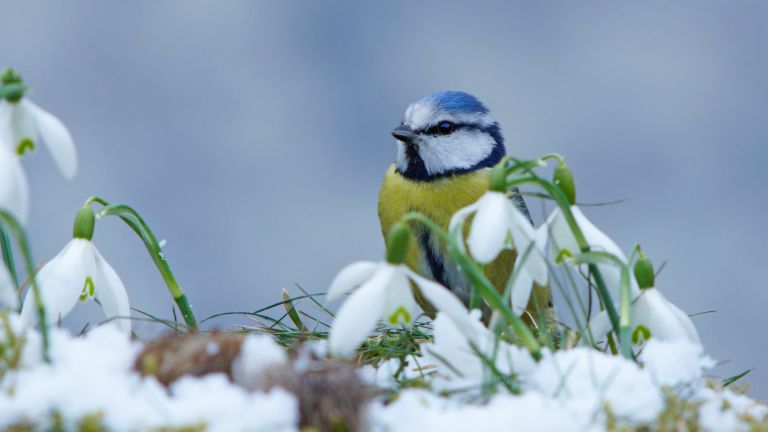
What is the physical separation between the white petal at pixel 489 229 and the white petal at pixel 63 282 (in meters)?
0.90

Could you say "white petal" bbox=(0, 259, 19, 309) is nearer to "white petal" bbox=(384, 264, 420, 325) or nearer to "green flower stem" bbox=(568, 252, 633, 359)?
"white petal" bbox=(384, 264, 420, 325)

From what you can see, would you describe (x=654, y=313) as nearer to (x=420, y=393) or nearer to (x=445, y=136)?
(x=420, y=393)

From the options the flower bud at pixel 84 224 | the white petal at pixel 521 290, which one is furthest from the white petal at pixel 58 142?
the white petal at pixel 521 290

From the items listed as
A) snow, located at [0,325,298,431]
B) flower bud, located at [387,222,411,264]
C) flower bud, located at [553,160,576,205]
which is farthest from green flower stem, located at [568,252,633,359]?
snow, located at [0,325,298,431]

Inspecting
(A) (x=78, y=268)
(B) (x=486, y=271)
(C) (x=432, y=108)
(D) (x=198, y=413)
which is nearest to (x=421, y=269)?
(B) (x=486, y=271)

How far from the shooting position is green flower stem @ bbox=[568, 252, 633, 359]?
1877 mm

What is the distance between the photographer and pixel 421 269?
3311 millimetres

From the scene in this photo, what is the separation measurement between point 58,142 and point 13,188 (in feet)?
0.65

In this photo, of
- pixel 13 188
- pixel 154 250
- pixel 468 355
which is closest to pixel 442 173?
pixel 154 250

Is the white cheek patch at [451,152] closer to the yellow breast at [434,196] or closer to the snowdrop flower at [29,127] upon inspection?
the yellow breast at [434,196]

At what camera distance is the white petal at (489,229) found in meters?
1.74

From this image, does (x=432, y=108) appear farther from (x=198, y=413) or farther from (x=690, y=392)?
(x=198, y=413)

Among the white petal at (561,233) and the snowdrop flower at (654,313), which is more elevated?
the white petal at (561,233)

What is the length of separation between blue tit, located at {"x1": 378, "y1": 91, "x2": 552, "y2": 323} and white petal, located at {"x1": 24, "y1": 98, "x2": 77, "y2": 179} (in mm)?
1593
